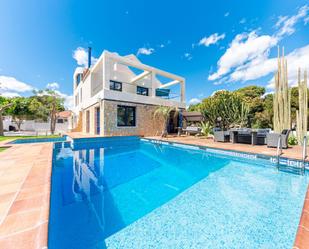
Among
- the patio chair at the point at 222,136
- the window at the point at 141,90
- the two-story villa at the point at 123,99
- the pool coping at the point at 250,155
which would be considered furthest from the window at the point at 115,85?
the patio chair at the point at 222,136

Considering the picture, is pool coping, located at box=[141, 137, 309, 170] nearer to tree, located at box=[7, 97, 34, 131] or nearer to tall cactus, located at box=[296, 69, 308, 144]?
tall cactus, located at box=[296, 69, 308, 144]

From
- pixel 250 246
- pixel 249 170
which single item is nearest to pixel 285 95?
pixel 249 170

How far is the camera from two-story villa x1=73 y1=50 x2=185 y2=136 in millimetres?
13055

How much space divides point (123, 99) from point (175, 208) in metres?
12.1

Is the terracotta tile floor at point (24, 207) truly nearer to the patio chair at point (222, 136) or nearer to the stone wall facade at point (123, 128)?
the stone wall facade at point (123, 128)

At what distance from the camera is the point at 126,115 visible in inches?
576

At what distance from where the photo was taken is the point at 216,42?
61.9 feet

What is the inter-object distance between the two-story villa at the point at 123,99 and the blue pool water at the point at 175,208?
807cm

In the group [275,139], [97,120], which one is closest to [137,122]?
[97,120]

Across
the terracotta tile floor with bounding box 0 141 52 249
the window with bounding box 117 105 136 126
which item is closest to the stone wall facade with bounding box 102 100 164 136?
the window with bounding box 117 105 136 126

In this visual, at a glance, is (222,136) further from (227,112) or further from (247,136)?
(227,112)

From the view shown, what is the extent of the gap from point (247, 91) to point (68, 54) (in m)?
30.6

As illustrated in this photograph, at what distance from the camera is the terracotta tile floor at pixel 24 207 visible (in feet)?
5.19

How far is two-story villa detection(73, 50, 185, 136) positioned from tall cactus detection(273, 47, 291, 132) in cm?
1024
